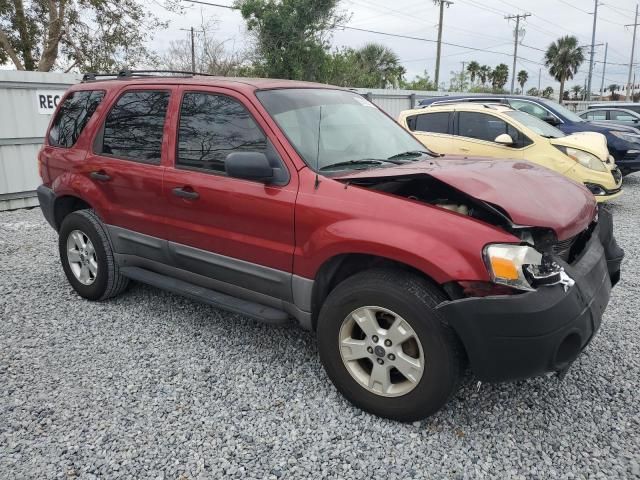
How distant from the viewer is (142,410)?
2.82m

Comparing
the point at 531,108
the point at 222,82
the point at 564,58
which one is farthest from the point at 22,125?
the point at 564,58

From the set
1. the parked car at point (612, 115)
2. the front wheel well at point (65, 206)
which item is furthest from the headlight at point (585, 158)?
the parked car at point (612, 115)

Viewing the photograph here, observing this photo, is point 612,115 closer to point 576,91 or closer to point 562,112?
point 562,112

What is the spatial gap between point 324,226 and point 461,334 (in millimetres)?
918

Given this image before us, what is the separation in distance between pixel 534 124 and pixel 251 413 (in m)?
7.39

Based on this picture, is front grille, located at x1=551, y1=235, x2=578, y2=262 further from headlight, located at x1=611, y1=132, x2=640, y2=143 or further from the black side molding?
headlight, located at x1=611, y1=132, x2=640, y2=143

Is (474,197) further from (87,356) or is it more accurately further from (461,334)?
(87,356)

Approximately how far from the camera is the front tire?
2.43 metres

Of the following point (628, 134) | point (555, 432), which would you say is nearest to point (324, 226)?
point (555, 432)

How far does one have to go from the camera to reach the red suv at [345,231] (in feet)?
7.75

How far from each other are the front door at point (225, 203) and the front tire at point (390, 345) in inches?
18.8

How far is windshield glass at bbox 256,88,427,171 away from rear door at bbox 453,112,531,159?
4439 millimetres

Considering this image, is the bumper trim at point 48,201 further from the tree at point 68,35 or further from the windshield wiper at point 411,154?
the tree at point 68,35

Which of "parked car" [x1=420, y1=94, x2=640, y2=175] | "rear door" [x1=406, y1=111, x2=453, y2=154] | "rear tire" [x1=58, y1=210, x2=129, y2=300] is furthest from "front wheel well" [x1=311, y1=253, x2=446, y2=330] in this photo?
"parked car" [x1=420, y1=94, x2=640, y2=175]
